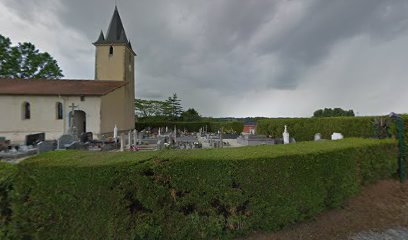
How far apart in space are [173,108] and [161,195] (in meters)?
45.4

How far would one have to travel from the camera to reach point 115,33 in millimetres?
28953

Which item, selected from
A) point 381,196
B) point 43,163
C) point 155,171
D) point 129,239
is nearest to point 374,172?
point 381,196

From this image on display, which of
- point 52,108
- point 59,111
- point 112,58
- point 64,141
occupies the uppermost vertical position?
point 112,58

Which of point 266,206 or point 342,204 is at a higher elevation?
point 266,206

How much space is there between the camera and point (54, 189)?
291cm

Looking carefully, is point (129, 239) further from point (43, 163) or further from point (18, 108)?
point (18, 108)

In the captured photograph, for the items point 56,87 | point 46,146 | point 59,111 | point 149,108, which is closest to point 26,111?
point 59,111

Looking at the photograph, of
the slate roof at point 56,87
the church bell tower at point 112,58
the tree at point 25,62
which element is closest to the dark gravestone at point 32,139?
the slate roof at point 56,87

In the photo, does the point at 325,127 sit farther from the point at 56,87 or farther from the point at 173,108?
the point at 173,108

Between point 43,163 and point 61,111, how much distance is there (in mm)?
22126

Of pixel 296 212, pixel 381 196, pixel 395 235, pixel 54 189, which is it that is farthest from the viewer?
pixel 381 196

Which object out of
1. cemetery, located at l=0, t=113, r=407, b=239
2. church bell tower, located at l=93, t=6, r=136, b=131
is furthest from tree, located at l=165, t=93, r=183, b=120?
cemetery, located at l=0, t=113, r=407, b=239

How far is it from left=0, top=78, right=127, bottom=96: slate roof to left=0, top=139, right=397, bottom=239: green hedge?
1918 centimetres

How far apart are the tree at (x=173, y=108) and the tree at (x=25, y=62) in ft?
66.7
